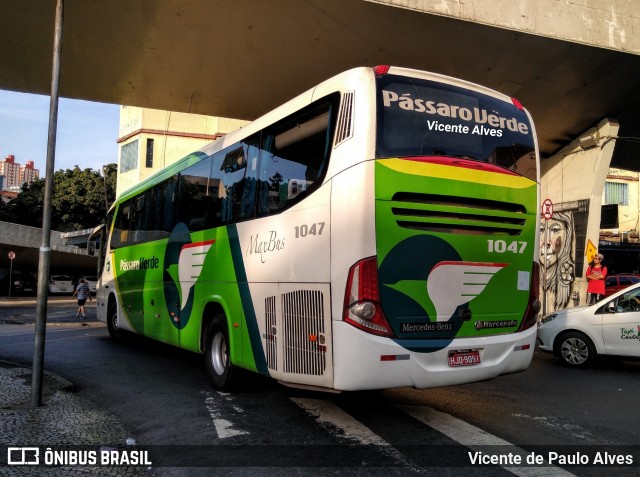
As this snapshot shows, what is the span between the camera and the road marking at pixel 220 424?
5207mm

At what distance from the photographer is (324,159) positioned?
530cm

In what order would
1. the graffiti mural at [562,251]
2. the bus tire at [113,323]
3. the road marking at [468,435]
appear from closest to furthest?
the road marking at [468,435] < the bus tire at [113,323] < the graffiti mural at [562,251]

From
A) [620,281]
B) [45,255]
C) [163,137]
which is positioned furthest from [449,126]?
[163,137]

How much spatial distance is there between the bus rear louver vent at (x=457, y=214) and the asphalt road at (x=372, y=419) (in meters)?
1.99

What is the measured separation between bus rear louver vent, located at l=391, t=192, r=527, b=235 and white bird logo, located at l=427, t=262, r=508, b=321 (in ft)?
1.13

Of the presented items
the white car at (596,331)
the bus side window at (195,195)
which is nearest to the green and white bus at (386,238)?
the bus side window at (195,195)

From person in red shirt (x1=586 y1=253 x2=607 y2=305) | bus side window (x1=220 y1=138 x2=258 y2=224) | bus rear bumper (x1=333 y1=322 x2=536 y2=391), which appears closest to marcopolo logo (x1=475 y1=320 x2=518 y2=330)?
bus rear bumper (x1=333 y1=322 x2=536 y2=391)

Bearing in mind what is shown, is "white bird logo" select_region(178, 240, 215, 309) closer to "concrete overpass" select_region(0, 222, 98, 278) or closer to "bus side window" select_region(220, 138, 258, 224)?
"bus side window" select_region(220, 138, 258, 224)

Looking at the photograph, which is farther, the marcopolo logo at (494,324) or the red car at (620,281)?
the red car at (620,281)

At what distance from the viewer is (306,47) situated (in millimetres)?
13023

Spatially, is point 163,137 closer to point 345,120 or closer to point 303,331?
point 345,120

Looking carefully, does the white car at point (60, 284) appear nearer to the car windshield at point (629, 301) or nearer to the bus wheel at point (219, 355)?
the bus wheel at point (219, 355)

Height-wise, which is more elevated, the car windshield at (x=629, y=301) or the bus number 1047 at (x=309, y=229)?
the bus number 1047 at (x=309, y=229)

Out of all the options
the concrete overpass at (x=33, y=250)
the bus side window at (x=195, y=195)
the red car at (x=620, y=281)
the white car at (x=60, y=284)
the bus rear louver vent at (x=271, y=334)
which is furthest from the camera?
the white car at (x=60, y=284)
